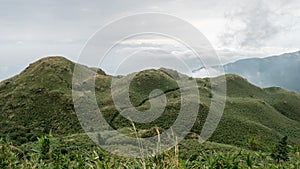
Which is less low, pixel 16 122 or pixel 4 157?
pixel 4 157

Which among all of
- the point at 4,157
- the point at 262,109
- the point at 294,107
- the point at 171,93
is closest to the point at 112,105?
the point at 171,93

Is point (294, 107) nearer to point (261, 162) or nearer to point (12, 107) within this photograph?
point (12, 107)

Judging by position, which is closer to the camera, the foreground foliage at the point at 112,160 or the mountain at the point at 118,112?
the foreground foliage at the point at 112,160

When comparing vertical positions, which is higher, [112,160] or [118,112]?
[112,160]

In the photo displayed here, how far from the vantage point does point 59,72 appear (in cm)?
7125

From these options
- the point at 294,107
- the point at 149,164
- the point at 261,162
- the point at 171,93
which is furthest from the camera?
the point at 294,107

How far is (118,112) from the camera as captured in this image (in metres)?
58.3

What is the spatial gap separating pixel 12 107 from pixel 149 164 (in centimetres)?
6047

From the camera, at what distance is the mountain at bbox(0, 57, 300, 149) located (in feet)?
176

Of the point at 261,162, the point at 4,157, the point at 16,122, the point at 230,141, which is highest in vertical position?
the point at 4,157

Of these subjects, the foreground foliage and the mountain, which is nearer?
the foreground foliage

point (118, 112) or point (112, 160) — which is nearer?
point (112, 160)

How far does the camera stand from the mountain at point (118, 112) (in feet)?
176

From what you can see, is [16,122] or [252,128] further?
[252,128]
